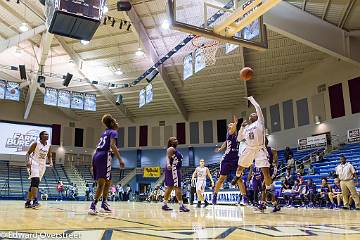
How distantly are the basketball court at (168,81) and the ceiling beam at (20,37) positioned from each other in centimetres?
12

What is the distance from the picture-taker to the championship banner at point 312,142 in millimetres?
20609

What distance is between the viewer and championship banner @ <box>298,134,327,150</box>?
20609mm

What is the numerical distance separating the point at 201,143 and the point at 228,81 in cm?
812

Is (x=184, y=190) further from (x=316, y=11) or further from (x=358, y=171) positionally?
(x=316, y=11)

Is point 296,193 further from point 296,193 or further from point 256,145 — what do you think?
point 256,145

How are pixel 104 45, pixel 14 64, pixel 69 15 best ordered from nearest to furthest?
pixel 69 15 → pixel 104 45 → pixel 14 64

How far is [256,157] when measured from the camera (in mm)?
6875

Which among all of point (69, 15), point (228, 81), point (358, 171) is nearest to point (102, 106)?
point (228, 81)

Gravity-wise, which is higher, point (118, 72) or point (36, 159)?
point (118, 72)

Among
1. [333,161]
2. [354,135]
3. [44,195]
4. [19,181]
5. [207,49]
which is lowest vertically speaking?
[44,195]

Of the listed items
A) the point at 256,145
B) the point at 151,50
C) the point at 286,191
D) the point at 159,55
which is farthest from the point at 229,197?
the point at 159,55

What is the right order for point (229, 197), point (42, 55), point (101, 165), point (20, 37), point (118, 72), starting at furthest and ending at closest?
point (118, 72) → point (42, 55) → point (20, 37) → point (229, 197) → point (101, 165)

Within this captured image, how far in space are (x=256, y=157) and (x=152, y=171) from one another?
2500cm

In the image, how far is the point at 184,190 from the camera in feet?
69.1
